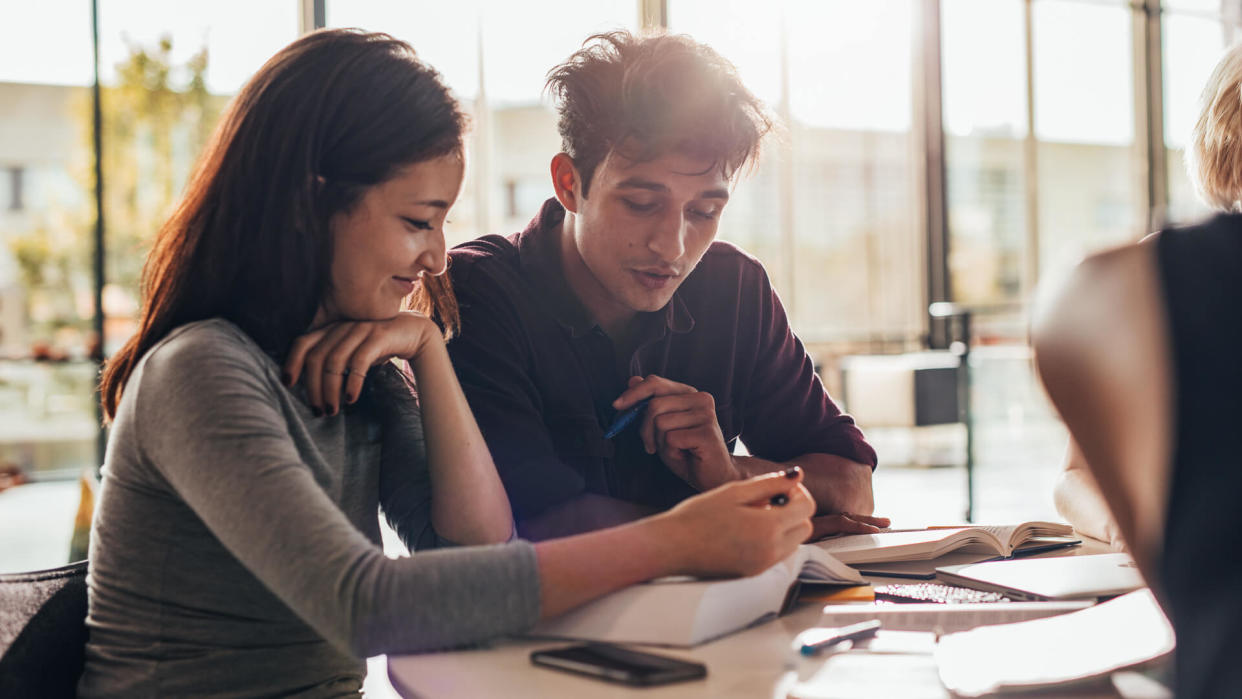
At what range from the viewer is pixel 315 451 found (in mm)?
1185

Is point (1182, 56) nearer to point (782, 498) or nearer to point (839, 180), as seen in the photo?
point (839, 180)

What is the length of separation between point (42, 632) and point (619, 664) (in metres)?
0.62

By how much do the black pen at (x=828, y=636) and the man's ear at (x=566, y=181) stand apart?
0.91 m

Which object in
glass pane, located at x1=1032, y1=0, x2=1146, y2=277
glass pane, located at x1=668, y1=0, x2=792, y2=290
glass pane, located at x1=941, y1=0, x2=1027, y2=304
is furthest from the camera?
glass pane, located at x1=1032, y1=0, x2=1146, y2=277

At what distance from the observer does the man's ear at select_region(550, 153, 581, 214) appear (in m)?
1.73

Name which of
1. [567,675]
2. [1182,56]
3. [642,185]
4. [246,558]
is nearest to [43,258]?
[642,185]

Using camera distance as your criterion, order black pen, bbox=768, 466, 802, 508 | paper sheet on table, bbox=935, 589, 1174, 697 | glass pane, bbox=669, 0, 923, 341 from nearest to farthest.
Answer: paper sheet on table, bbox=935, 589, 1174, 697
black pen, bbox=768, 466, 802, 508
glass pane, bbox=669, 0, 923, 341

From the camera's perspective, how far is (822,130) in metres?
7.51

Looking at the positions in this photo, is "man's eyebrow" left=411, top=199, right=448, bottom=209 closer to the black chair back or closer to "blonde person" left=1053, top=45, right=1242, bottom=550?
the black chair back

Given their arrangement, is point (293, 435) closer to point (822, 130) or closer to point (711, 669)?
point (711, 669)

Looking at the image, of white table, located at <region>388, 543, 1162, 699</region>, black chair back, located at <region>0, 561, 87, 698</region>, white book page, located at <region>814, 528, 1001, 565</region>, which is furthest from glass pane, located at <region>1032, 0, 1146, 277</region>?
black chair back, located at <region>0, 561, 87, 698</region>

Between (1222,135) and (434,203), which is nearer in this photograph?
(434,203)

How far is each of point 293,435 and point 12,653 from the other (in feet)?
1.11

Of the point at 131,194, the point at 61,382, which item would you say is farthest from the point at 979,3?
the point at 61,382
